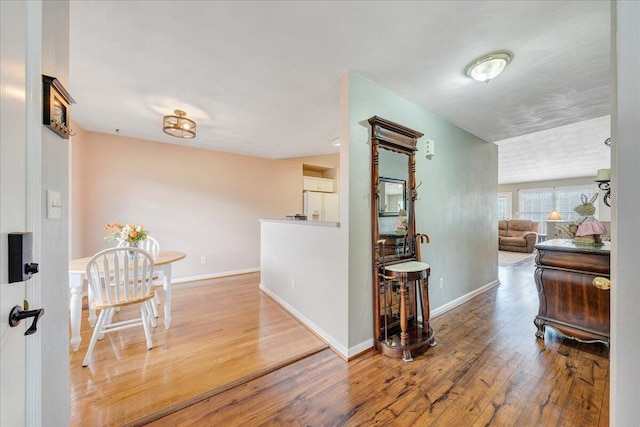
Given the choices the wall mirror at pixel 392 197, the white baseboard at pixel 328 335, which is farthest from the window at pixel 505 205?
the wall mirror at pixel 392 197

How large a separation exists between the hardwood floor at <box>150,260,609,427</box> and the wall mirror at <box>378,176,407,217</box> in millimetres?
1304

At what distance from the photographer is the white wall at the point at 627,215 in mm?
678

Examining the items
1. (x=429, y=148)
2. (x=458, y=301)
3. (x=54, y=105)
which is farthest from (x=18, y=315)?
(x=458, y=301)

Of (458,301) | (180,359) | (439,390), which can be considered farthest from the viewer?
(458,301)

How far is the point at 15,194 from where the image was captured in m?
0.80

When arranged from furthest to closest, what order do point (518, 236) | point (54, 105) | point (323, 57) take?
point (518, 236), point (323, 57), point (54, 105)

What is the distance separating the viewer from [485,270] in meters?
3.81

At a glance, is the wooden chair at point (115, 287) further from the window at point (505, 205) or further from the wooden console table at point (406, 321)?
the window at point (505, 205)

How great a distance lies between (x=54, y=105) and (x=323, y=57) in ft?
5.35

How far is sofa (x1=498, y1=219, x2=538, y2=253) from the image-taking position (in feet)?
23.3

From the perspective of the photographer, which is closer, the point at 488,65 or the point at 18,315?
the point at 18,315

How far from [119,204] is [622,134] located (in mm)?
5115

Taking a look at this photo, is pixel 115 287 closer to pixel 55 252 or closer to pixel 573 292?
pixel 55 252

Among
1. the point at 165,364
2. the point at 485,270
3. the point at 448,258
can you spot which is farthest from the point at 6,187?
the point at 485,270
